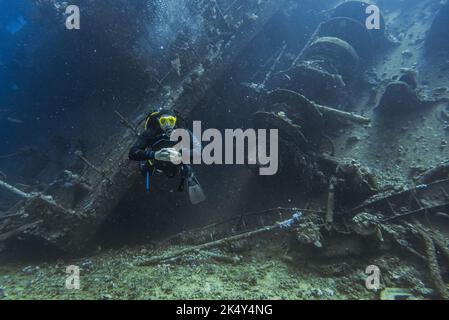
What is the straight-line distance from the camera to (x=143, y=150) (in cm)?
440

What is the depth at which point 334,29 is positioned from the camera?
10906mm

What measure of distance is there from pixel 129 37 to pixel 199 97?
3.09 metres

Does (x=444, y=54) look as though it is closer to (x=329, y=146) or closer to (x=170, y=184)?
(x=329, y=146)

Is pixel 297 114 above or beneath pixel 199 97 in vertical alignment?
beneath

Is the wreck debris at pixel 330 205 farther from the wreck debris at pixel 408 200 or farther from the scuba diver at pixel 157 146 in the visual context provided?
the scuba diver at pixel 157 146

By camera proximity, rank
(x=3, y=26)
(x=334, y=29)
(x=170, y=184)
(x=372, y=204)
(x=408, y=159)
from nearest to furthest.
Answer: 1. (x=372, y=204)
2. (x=408, y=159)
3. (x=170, y=184)
4. (x=334, y=29)
5. (x=3, y=26)

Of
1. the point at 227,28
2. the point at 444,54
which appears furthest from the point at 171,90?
the point at 444,54

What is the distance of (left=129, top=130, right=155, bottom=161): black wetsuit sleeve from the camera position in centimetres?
432
